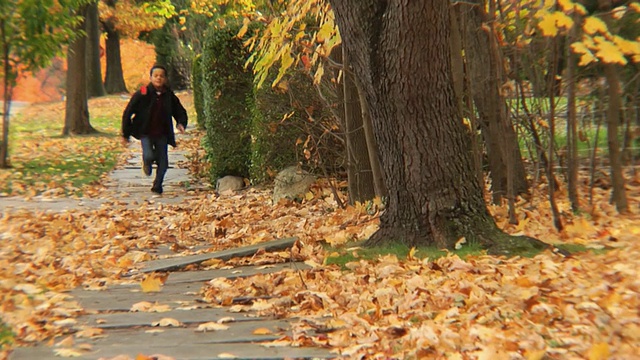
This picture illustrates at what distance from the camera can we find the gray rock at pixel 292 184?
11406 millimetres

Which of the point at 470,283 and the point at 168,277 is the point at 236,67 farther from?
the point at 470,283

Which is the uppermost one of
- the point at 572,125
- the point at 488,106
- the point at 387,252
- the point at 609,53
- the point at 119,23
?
the point at 119,23

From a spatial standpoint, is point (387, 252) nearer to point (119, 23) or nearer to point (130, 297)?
point (130, 297)

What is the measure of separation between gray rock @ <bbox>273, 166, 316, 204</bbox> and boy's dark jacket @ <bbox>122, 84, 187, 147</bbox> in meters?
2.39

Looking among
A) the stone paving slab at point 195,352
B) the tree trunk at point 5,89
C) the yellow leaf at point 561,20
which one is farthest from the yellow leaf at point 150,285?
the tree trunk at point 5,89

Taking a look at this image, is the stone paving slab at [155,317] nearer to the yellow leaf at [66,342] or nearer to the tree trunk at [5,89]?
the yellow leaf at [66,342]

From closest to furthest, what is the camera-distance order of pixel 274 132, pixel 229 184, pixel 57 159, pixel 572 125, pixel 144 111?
pixel 572 125
pixel 274 132
pixel 144 111
pixel 229 184
pixel 57 159

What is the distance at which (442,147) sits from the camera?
6781 mm

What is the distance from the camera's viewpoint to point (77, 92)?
22750mm

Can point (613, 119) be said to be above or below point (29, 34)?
below

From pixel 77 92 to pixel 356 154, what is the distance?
14694 mm

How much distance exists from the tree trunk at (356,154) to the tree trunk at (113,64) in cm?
3402

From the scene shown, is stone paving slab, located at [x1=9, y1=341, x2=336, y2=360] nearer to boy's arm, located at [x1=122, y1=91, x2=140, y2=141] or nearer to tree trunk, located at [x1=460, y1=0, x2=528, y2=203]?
tree trunk, located at [x1=460, y1=0, x2=528, y2=203]

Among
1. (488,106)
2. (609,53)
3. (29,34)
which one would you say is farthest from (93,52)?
(609,53)
